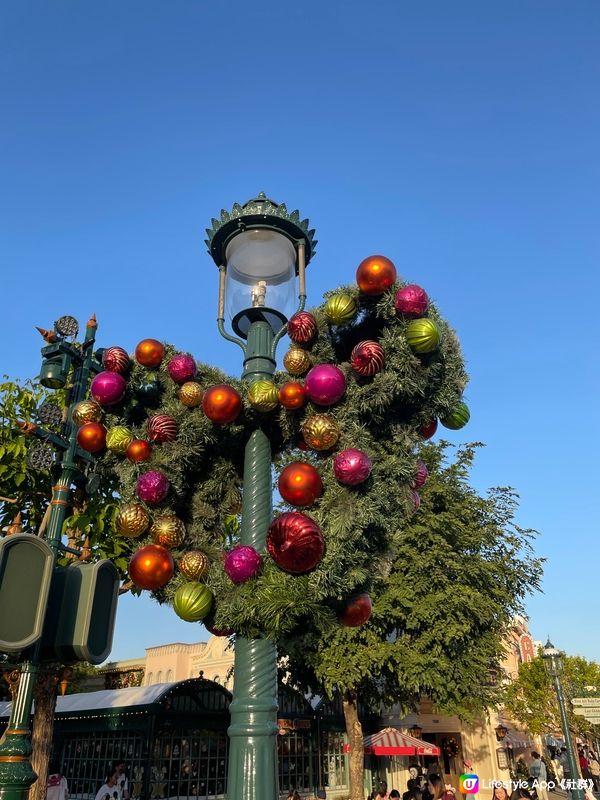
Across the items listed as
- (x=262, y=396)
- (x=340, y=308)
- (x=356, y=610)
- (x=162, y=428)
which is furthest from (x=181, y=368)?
(x=356, y=610)

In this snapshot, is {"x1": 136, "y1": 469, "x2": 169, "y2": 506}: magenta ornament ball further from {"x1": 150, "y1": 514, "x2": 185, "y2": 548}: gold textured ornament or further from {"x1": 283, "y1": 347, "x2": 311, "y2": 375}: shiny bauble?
{"x1": 283, "y1": 347, "x2": 311, "y2": 375}: shiny bauble

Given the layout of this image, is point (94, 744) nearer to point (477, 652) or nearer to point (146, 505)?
point (477, 652)

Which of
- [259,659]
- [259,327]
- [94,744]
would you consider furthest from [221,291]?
[94,744]

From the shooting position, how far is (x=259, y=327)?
185 inches

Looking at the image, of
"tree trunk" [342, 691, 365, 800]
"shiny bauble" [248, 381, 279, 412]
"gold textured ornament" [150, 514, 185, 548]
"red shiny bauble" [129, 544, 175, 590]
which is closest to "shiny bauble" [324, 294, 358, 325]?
"shiny bauble" [248, 381, 279, 412]

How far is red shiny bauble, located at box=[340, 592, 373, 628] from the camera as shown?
3969 millimetres

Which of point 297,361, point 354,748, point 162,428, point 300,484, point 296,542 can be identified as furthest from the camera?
point 354,748

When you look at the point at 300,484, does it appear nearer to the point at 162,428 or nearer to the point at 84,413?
the point at 162,428

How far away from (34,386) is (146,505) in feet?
37.2

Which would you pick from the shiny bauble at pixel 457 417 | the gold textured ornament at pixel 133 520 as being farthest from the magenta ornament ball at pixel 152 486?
the shiny bauble at pixel 457 417

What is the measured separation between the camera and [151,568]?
13.0 ft

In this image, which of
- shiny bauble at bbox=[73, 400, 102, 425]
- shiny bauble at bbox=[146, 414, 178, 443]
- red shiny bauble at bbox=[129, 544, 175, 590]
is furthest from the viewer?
shiny bauble at bbox=[73, 400, 102, 425]

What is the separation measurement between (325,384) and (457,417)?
137 centimetres

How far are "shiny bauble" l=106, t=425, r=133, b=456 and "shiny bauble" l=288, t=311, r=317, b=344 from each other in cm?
146
